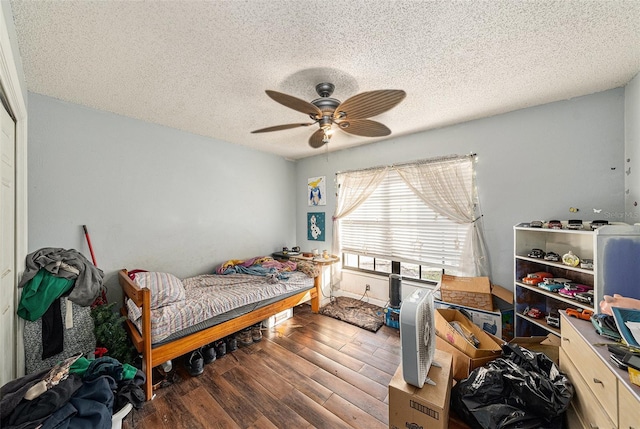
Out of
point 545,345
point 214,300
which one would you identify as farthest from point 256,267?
point 545,345

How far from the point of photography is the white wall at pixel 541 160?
2.01 meters

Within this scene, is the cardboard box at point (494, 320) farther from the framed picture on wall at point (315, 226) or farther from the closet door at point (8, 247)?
the closet door at point (8, 247)

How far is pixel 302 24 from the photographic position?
4.31 feet

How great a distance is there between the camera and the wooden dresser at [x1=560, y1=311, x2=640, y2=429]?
0.91m

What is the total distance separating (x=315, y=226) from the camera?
4.23 meters

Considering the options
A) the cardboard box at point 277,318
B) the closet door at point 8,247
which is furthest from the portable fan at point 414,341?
the closet door at point 8,247

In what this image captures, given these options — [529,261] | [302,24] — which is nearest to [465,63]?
Answer: [302,24]

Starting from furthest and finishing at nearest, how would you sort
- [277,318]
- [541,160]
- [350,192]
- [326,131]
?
[350,192]
[277,318]
[541,160]
[326,131]

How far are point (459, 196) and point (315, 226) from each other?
235 cm

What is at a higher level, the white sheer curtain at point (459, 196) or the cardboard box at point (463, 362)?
the white sheer curtain at point (459, 196)

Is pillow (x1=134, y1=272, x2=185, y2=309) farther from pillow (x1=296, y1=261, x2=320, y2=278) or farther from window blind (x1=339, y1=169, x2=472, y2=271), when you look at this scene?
window blind (x1=339, y1=169, x2=472, y2=271)

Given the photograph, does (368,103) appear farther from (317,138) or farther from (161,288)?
(161,288)

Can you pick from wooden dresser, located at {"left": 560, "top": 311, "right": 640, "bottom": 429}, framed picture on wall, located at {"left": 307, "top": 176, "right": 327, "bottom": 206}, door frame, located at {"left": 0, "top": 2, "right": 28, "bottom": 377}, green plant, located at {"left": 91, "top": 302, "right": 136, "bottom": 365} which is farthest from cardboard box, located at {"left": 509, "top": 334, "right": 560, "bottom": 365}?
door frame, located at {"left": 0, "top": 2, "right": 28, "bottom": 377}

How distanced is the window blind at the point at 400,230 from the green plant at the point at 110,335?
2901 mm
